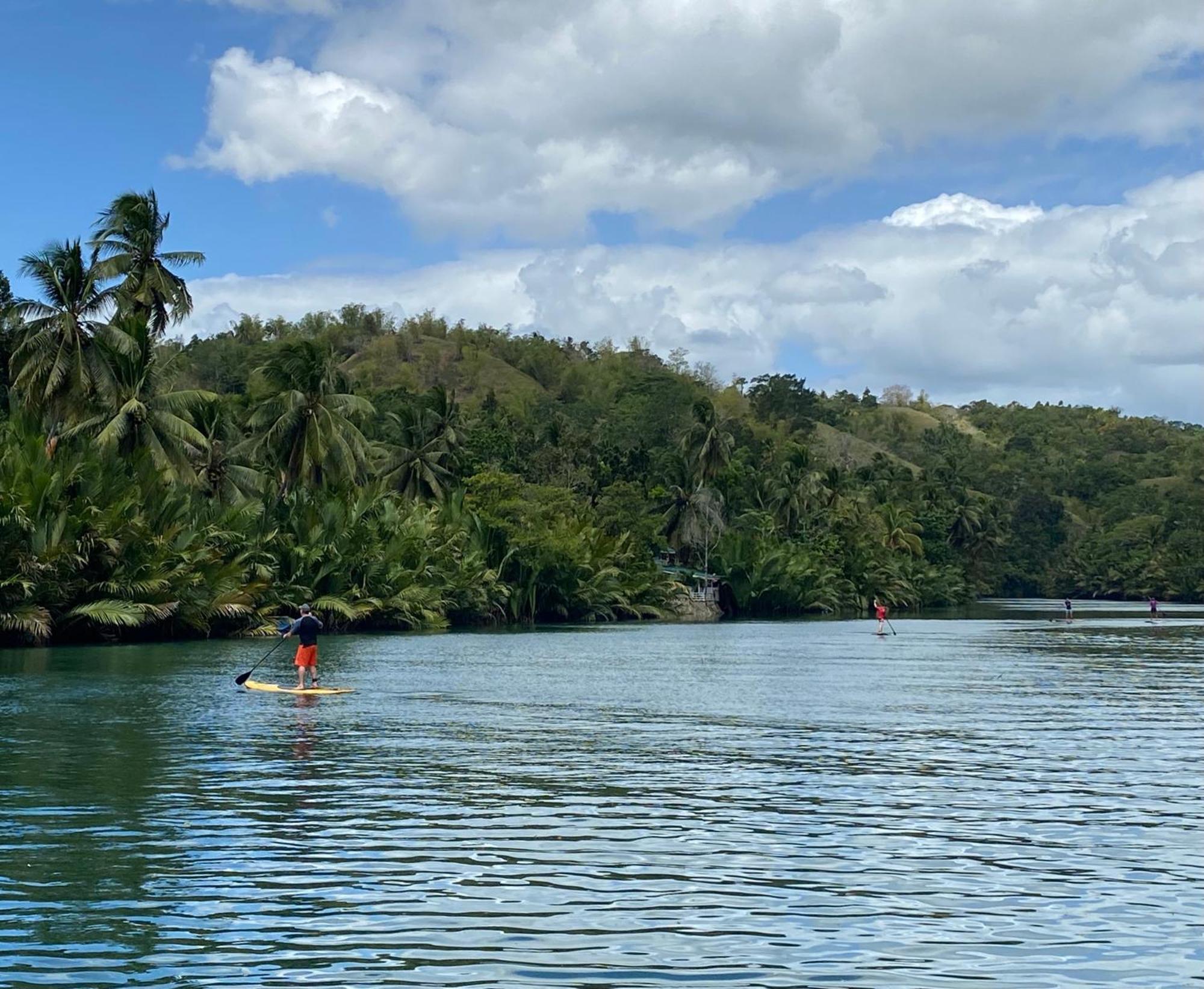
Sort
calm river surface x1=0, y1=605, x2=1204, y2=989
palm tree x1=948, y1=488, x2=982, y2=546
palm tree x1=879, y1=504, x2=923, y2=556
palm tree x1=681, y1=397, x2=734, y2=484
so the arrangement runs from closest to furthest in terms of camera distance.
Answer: calm river surface x1=0, y1=605, x2=1204, y2=989
palm tree x1=681, y1=397, x2=734, y2=484
palm tree x1=879, y1=504, x2=923, y2=556
palm tree x1=948, y1=488, x2=982, y2=546

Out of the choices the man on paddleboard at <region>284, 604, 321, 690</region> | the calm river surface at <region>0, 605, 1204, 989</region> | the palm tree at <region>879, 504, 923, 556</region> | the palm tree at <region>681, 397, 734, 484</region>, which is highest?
the palm tree at <region>681, 397, 734, 484</region>

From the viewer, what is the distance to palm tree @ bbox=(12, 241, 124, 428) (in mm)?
51812

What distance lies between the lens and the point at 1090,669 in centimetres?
4262

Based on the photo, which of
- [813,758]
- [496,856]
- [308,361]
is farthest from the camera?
[308,361]

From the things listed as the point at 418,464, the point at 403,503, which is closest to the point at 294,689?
the point at 403,503

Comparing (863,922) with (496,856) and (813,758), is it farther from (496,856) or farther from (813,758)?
(813,758)

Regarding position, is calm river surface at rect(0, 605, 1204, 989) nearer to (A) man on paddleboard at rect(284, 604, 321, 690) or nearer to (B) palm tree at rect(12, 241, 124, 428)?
(A) man on paddleboard at rect(284, 604, 321, 690)

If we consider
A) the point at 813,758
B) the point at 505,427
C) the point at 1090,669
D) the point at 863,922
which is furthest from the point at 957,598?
the point at 863,922

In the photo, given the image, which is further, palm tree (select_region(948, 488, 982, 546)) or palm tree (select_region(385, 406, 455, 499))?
palm tree (select_region(948, 488, 982, 546))

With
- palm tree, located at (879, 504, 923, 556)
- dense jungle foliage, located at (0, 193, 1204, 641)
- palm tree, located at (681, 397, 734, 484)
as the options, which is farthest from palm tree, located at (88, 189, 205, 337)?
palm tree, located at (879, 504, 923, 556)

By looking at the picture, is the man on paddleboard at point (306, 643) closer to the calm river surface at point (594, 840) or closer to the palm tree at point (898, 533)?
the calm river surface at point (594, 840)

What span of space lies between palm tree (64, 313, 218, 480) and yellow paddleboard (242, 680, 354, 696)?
22.7m

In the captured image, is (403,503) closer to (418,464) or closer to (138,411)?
(418,464)

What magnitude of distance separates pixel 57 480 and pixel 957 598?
111 meters
